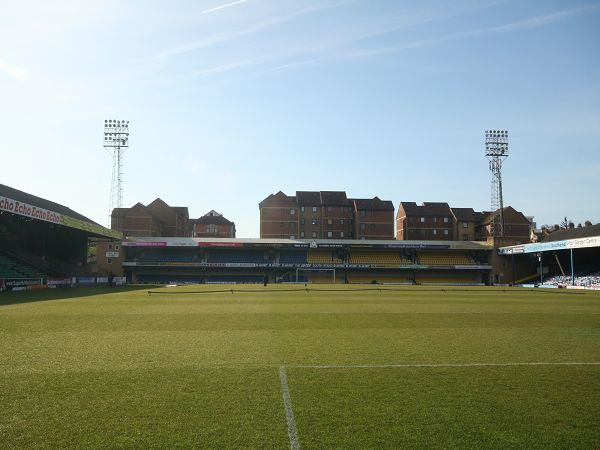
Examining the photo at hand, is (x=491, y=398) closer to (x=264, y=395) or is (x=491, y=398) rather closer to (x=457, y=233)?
(x=264, y=395)

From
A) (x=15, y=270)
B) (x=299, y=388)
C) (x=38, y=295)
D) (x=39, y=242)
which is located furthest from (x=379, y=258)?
(x=299, y=388)

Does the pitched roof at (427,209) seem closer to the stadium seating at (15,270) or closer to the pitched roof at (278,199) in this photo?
the pitched roof at (278,199)

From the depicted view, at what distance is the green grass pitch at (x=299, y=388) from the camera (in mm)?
5145

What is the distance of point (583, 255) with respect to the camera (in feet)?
190

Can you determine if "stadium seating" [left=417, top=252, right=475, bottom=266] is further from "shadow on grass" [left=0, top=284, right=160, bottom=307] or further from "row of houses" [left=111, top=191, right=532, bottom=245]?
"shadow on grass" [left=0, top=284, right=160, bottom=307]

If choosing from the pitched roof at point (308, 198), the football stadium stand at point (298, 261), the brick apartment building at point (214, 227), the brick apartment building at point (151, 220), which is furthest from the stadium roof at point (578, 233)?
the brick apartment building at point (151, 220)

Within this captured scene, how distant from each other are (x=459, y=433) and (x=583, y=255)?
2465 inches

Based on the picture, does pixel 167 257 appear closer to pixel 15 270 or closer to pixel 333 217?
pixel 15 270

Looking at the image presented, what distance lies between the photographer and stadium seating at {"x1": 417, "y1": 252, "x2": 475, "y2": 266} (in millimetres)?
71250

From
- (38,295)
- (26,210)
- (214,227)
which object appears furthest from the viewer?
(214,227)

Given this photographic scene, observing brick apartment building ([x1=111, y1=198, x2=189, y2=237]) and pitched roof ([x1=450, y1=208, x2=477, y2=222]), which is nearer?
brick apartment building ([x1=111, y1=198, x2=189, y2=237])

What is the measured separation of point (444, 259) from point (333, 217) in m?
25.8

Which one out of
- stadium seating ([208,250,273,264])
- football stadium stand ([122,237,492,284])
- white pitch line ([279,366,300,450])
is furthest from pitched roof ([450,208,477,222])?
white pitch line ([279,366,300,450])

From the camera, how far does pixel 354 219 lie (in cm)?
9206
